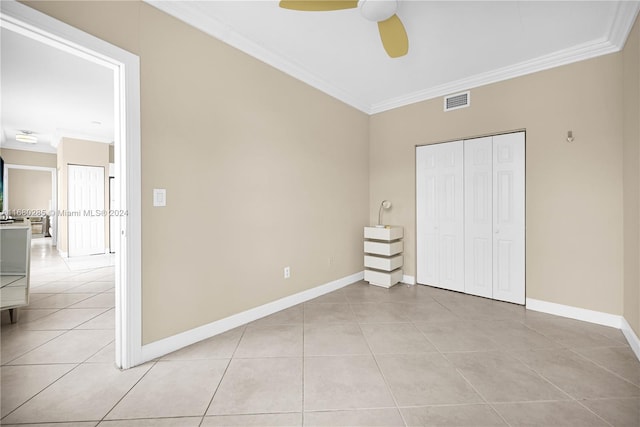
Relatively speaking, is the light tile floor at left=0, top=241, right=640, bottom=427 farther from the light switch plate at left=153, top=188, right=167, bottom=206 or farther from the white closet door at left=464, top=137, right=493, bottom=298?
the light switch plate at left=153, top=188, right=167, bottom=206

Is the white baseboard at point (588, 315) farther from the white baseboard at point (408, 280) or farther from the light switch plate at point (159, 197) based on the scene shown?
the light switch plate at point (159, 197)

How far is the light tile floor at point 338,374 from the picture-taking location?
1.48m

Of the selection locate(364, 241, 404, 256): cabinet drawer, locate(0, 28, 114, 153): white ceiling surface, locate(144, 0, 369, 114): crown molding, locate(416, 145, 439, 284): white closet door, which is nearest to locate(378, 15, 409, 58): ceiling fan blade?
locate(144, 0, 369, 114): crown molding

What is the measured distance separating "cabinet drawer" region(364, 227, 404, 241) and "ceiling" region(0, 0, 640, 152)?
186 centimetres

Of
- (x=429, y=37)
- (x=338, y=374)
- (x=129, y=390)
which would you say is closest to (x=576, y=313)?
(x=338, y=374)

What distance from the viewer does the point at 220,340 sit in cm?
233

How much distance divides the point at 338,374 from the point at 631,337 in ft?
7.99

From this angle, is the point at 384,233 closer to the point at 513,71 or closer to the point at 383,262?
the point at 383,262

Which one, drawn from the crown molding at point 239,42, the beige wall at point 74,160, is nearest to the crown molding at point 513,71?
the crown molding at point 239,42

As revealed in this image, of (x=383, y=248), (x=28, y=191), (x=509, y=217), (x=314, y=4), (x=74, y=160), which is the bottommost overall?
(x=383, y=248)

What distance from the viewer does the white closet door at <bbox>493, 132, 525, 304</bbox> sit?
3.12 meters

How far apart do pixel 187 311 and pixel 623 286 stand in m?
3.91

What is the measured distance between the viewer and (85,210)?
241 inches

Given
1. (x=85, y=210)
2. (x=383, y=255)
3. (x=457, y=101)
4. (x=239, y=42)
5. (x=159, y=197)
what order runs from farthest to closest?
(x=85, y=210)
(x=383, y=255)
(x=457, y=101)
(x=239, y=42)
(x=159, y=197)
